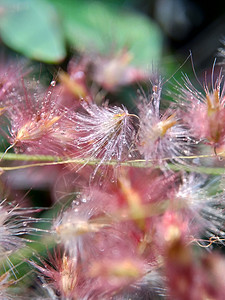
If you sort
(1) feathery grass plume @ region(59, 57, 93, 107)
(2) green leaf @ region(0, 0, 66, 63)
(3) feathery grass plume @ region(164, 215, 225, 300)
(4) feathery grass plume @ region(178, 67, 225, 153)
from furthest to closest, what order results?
(2) green leaf @ region(0, 0, 66, 63) < (1) feathery grass plume @ region(59, 57, 93, 107) < (4) feathery grass plume @ region(178, 67, 225, 153) < (3) feathery grass plume @ region(164, 215, 225, 300)

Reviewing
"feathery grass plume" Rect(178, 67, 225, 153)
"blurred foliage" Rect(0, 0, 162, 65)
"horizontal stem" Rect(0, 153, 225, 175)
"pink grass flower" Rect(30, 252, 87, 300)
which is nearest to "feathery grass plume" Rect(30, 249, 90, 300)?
"pink grass flower" Rect(30, 252, 87, 300)

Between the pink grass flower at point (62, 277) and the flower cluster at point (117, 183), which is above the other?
the flower cluster at point (117, 183)

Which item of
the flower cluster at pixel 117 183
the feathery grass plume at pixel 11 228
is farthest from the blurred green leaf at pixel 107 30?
the feathery grass plume at pixel 11 228

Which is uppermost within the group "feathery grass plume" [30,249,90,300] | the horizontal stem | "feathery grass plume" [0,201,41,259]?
the horizontal stem

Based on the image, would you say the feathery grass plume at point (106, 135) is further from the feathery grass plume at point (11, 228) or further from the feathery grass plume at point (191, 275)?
the feathery grass plume at point (191, 275)

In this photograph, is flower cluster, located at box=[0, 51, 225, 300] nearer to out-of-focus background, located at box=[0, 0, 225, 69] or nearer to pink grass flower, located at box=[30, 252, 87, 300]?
pink grass flower, located at box=[30, 252, 87, 300]

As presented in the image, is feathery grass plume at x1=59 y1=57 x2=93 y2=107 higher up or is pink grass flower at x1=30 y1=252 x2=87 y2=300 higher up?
feathery grass plume at x1=59 y1=57 x2=93 y2=107

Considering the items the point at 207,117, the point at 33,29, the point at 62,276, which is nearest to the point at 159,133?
the point at 207,117

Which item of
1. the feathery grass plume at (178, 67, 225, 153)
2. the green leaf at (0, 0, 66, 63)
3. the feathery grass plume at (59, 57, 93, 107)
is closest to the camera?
the feathery grass plume at (178, 67, 225, 153)

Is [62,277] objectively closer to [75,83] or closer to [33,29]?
[75,83]
